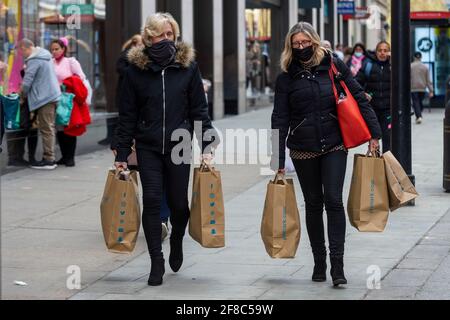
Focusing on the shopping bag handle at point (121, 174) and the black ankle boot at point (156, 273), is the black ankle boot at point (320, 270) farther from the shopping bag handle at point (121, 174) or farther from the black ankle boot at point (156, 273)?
the shopping bag handle at point (121, 174)

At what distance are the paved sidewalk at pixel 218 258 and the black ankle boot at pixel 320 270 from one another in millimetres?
87

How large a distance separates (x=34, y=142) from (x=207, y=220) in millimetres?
7274

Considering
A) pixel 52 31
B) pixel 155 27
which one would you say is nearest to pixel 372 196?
pixel 155 27

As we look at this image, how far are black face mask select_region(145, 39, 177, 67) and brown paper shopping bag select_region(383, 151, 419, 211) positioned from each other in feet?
5.15

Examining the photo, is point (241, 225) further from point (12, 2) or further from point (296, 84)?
point (12, 2)

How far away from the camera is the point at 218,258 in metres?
8.02

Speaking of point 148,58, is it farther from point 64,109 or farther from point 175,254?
point 64,109

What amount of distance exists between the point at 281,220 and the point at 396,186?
0.80m

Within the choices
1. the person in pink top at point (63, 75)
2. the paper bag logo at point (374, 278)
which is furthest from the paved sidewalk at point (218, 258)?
the person in pink top at point (63, 75)

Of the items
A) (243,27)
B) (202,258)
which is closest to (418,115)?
(243,27)

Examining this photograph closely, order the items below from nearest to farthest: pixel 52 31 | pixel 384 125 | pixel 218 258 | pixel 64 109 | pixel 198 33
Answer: pixel 218 258
pixel 384 125
pixel 64 109
pixel 52 31
pixel 198 33

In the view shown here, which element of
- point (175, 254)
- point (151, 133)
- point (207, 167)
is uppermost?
point (151, 133)

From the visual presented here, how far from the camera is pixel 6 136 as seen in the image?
13422mm

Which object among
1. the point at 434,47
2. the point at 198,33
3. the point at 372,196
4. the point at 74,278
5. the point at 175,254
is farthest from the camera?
the point at 434,47
